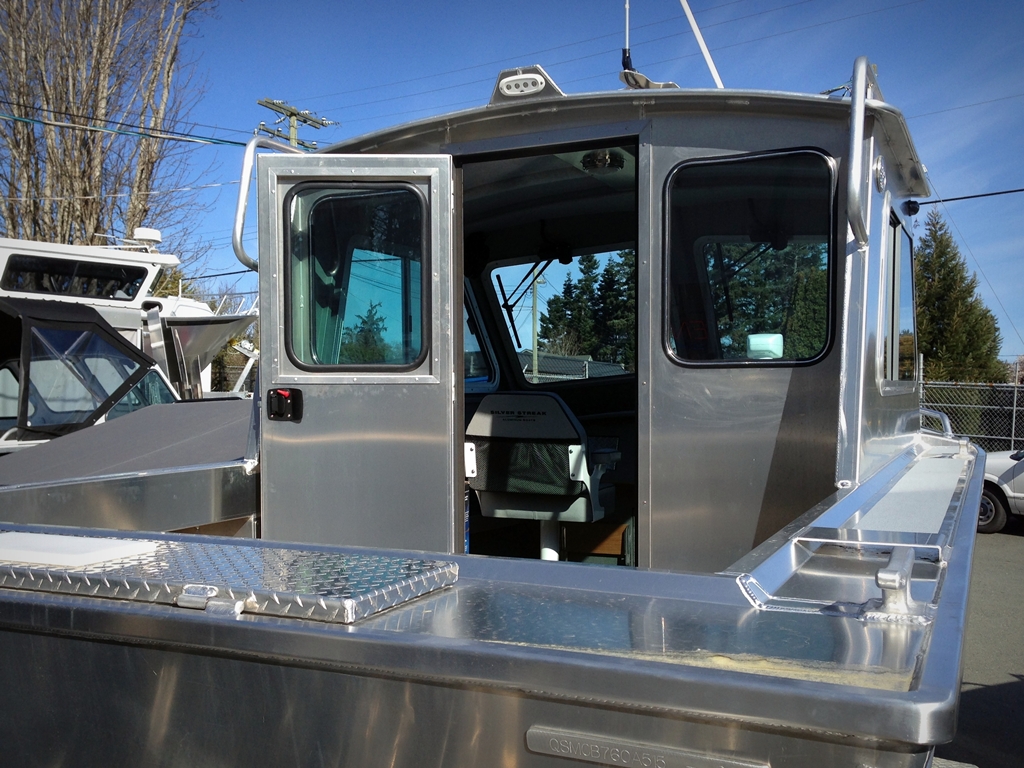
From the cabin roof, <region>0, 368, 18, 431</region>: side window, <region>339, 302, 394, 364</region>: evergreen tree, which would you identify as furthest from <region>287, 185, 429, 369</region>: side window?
<region>0, 368, 18, 431</region>: side window

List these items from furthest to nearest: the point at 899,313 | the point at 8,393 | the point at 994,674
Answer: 1. the point at 8,393
2. the point at 994,674
3. the point at 899,313

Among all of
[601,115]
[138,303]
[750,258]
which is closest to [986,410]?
[138,303]

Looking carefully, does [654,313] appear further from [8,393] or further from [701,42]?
[8,393]

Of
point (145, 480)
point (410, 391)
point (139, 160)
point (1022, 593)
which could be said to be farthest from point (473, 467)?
point (139, 160)

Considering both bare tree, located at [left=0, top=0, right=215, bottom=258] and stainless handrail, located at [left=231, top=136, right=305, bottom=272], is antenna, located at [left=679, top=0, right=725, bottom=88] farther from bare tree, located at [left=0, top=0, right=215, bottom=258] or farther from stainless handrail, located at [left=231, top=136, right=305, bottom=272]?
bare tree, located at [left=0, top=0, right=215, bottom=258]

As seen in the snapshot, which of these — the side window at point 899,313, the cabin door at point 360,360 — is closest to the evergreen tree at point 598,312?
the side window at point 899,313

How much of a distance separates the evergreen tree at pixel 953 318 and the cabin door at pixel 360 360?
23.9 meters

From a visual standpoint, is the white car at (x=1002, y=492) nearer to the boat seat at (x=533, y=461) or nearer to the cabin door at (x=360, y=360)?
the boat seat at (x=533, y=461)

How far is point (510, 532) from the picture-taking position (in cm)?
533

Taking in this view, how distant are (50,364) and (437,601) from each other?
28.2 ft

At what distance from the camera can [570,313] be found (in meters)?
A: 5.32

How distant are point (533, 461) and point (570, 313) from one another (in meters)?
1.32

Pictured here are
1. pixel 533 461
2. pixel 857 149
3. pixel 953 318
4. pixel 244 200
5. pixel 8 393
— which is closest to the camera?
pixel 857 149

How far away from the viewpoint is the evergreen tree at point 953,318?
977 inches
